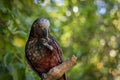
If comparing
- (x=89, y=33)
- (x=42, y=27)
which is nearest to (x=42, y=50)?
(x=42, y=27)

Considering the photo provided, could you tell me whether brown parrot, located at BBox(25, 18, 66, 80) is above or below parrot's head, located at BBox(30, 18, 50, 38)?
below

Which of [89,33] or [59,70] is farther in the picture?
[89,33]

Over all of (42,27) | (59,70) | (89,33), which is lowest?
(89,33)

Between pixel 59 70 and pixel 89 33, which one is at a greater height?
pixel 59 70

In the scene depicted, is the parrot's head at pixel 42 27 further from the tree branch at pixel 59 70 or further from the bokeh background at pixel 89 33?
the bokeh background at pixel 89 33

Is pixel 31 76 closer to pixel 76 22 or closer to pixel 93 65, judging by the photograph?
pixel 93 65

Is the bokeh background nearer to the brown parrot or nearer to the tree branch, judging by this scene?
the brown parrot

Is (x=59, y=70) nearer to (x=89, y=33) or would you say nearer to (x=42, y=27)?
(x=42, y=27)

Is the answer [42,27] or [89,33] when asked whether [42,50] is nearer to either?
[42,27]

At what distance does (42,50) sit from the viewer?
213 cm

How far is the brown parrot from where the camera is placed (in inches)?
83.4

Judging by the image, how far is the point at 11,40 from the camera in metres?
3.17

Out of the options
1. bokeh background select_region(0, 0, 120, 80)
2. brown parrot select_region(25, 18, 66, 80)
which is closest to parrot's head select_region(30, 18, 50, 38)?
brown parrot select_region(25, 18, 66, 80)

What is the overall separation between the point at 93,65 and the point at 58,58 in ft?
14.1
